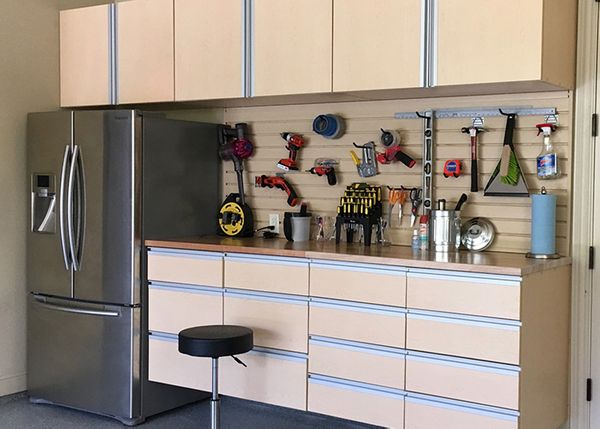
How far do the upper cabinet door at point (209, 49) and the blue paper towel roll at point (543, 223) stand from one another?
1.57 metres

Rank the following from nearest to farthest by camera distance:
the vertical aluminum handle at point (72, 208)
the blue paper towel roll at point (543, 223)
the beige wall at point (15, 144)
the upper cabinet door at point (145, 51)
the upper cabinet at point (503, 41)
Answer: the upper cabinet at point (503, 41), the blue paper towel roll at point (543, 223), the vertical aluminum handle at point (72, 208), the upper cabinet door at point (145, 51), the beige wall at point (15, 144)

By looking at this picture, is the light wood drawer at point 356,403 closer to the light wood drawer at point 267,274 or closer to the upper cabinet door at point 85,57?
the light wood drawer at point 267,274

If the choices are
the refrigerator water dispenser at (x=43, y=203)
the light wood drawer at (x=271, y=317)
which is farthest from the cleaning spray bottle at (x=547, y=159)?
the refrigerator water dispenser at (x=43, y=203)

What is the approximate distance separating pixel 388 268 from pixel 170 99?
1675 mm

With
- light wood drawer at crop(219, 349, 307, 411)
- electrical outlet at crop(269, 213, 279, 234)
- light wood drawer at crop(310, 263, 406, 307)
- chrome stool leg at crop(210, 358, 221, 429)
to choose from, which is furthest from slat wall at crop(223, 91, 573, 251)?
chrome stool leg at crop(210, 358, 221, 429)

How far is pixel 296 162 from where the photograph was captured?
4.31m

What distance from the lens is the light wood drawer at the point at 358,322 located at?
330cm

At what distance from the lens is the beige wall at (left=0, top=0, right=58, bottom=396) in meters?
4.37

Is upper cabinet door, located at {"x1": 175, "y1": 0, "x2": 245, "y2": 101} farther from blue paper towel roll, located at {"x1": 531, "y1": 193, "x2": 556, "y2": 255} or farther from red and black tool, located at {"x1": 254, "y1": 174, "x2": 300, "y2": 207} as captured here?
blue paper towel roll, located at {"x1": 531, "y1": 193, "x2": 556, "y2": 255}

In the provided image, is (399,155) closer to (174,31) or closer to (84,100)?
(174,31)

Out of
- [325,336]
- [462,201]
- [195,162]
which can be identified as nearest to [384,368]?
[325,336]

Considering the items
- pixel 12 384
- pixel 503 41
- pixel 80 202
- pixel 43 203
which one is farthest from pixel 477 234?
pixel 12 384

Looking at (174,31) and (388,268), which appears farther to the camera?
(174,31)

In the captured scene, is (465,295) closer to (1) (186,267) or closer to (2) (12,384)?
(1) (186,267)
